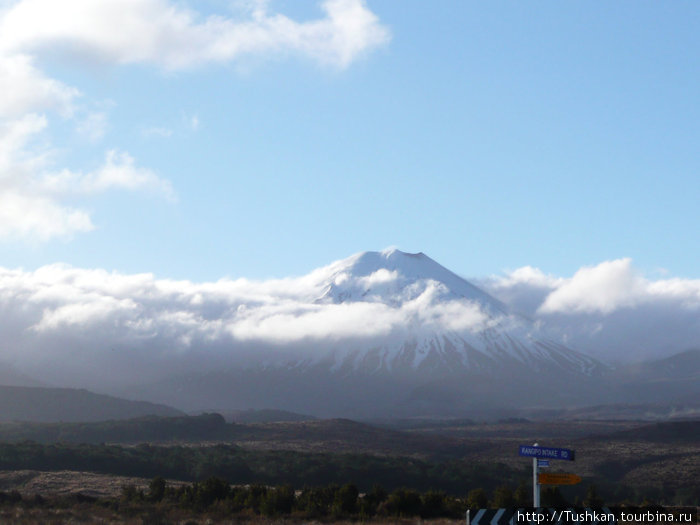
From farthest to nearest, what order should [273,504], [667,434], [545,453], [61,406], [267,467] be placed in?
[61,406] < [667,434] < [267,467] < [273,504] < [545,453]

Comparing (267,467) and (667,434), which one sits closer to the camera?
(267,467)

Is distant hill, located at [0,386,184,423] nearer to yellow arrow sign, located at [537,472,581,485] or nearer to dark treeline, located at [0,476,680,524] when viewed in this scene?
dark treeline, located at [0,476,680,524]

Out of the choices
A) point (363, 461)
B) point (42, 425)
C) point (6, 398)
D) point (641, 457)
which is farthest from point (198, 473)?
point (6, 398)

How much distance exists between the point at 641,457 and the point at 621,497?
24.6 metres

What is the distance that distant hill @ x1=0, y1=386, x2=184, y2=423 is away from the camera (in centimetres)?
15850

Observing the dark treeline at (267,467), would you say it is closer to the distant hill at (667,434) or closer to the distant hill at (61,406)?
the distant hill at (667,434)

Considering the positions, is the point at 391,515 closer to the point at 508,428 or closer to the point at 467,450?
the point at 467,450

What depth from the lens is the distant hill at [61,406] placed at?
158 metres

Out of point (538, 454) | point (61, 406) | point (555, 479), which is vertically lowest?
point (61, 406)

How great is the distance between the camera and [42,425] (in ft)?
367

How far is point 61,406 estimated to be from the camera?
164125 mm

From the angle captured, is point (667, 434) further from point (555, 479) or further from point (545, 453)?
point (545, 453)

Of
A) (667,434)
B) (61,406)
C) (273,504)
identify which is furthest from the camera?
(61,406)

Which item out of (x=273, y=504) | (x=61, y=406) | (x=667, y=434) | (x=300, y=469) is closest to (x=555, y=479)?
(x=273, y=504)
